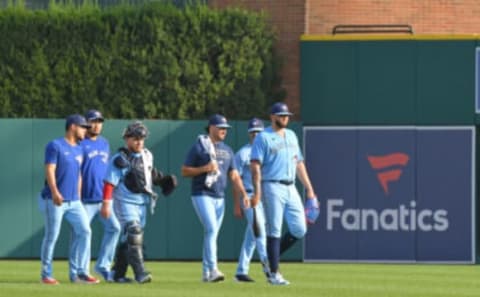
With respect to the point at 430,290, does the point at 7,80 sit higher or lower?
higher

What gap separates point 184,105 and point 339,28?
3156 mm

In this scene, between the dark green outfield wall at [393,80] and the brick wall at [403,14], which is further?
the brick wall at [403,14]

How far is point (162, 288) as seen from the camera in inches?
651

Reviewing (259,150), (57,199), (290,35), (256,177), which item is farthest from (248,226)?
(290,35)

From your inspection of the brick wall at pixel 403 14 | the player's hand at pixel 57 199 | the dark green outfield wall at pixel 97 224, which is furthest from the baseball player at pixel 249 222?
the brick wall at pixel 403 14

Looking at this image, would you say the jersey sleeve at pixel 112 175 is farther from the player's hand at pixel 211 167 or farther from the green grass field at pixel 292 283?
the green grass field at pixel 292 283

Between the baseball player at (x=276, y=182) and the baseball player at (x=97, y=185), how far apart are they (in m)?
1.86

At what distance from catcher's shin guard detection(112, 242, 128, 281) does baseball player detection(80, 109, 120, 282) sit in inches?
10.8

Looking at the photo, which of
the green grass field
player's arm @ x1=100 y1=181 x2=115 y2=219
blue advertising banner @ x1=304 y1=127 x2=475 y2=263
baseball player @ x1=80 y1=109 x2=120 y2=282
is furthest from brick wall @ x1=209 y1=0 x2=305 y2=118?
player's arm @ x1=100 y1=181 x2=115 y2=219

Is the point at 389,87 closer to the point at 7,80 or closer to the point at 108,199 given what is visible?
the point at 7,80

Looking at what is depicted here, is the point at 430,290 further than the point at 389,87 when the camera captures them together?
No

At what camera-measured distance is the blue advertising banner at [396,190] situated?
81.9 feet

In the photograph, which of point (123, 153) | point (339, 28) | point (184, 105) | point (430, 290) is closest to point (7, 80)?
point (184, 105)

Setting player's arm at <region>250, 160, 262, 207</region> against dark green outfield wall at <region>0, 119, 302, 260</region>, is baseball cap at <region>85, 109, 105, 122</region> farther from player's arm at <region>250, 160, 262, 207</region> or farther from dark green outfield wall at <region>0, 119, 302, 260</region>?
dark green outfield wall at <region>0, 119, 302, 260</region>
